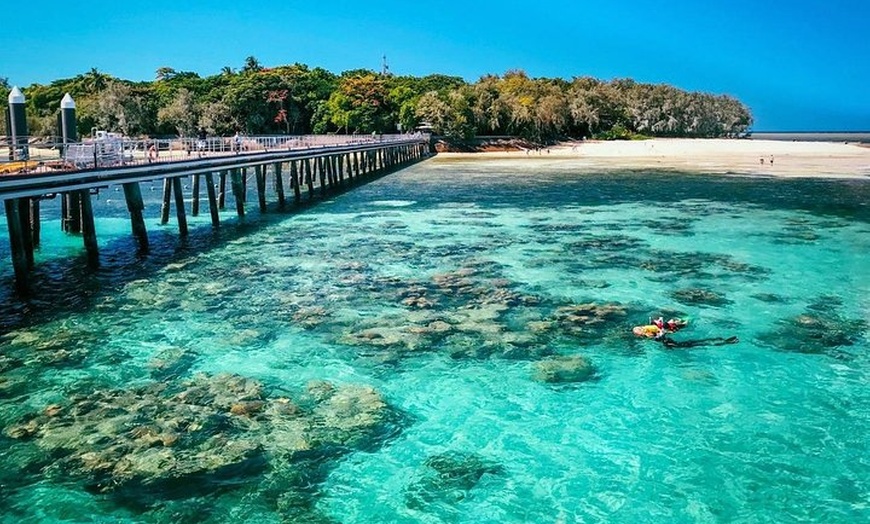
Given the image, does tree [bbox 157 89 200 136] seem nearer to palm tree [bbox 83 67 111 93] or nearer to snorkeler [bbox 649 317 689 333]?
palm tree [bbox 83 67 111 93]

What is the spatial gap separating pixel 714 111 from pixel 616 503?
14410cm

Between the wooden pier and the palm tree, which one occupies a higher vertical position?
the palm tree

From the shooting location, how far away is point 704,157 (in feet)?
280

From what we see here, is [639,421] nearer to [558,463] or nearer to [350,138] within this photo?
[558,463]

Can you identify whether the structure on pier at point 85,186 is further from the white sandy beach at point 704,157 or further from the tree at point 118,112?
the tree at point 118,112

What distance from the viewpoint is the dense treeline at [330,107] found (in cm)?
8906

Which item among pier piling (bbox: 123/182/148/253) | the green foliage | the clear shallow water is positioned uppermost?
the green foliage

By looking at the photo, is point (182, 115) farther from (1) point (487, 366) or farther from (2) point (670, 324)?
(1) point (487, 366)

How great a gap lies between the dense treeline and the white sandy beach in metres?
5.89

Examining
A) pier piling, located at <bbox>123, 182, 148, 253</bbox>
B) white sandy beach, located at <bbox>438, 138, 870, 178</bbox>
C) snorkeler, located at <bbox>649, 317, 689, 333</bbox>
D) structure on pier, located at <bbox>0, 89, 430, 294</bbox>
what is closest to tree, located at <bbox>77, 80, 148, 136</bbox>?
white sandy beach, located at <bbox>438, 138, 870, 178</bbox>

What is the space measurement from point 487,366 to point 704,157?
81782 millimetres

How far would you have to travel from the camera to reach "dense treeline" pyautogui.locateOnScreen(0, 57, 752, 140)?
89.1 meters

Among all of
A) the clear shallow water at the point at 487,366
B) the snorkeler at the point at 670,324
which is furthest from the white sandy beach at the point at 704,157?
the snorkeler at the point at 670,324

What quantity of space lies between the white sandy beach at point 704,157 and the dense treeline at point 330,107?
19.3ft
